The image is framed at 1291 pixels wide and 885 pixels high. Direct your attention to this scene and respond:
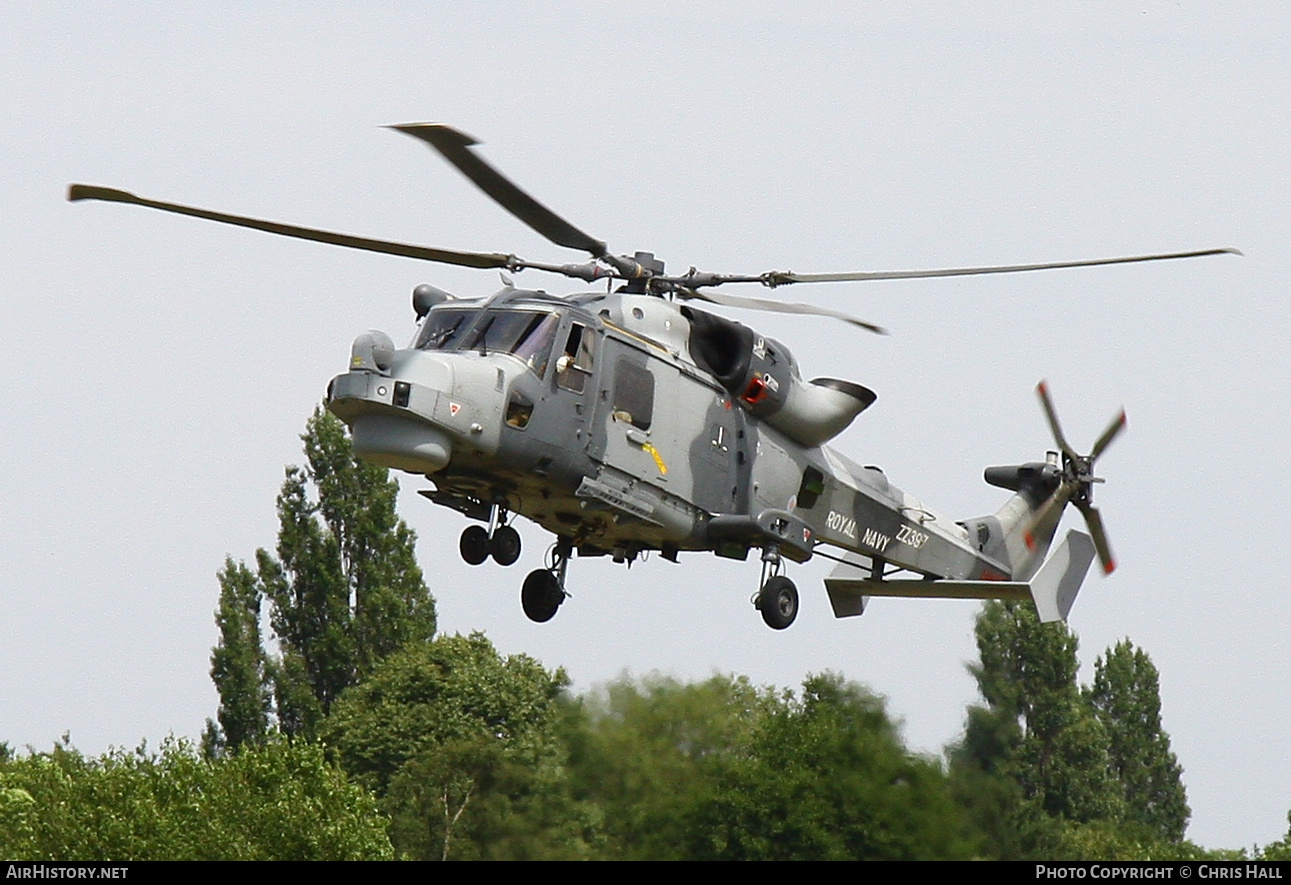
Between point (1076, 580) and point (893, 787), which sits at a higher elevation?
point (1076, 580)

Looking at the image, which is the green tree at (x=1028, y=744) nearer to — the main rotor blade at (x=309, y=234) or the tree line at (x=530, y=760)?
the tree line at (x=530, y=760)

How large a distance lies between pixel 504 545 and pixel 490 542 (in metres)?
0.14

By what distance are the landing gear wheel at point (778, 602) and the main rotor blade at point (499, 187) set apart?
151 inches

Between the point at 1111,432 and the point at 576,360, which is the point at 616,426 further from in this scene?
the point at 1111,432

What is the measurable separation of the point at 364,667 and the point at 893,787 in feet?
111

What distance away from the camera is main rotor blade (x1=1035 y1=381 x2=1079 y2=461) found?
2789 centimetres

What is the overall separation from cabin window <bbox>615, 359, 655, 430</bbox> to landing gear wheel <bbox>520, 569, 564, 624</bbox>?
6.65ft

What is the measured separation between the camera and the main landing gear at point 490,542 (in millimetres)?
22953

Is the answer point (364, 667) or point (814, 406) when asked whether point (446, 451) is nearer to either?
point (814, 406)

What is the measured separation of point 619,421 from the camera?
2255cm

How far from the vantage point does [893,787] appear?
2111 centimetres

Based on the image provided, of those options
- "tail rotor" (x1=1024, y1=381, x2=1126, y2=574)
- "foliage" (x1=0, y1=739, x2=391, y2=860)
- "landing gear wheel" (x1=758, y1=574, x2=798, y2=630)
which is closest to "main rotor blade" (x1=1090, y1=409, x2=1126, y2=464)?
"tail rotor" (x1=1024, y1=381, x2=1126, y2=574)

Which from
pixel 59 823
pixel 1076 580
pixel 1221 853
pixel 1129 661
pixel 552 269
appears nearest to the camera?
pixel 552 269
